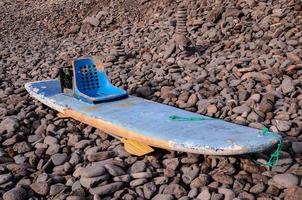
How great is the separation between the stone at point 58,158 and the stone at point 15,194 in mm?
829

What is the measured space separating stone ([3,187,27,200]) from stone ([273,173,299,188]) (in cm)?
294

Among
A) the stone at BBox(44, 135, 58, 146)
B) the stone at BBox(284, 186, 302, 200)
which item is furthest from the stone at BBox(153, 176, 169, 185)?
the stone at BBox(44, 135, 58, 146)

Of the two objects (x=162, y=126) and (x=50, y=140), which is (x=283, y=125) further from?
(x=50, y=140)

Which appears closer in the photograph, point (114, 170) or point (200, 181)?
point (200, 181)

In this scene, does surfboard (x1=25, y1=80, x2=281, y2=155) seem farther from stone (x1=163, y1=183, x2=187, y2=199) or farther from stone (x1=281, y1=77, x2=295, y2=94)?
stone (x1=281, y1=77, x2=295, y2=94)

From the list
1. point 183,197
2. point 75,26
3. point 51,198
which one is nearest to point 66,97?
point 51,198

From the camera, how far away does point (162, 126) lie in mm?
5738

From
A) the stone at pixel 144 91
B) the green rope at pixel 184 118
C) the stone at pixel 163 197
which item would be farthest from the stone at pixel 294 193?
the stone at pixel 144 91

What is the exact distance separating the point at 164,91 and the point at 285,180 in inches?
143

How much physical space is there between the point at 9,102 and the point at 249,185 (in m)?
5.27

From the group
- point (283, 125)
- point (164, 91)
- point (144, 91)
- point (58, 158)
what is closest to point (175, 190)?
point (58, 158)

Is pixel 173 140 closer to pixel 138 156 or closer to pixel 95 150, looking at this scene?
pixel 138 156

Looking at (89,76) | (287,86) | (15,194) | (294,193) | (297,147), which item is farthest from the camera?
(89,76)

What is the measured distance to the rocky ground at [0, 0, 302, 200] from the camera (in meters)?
5.00
